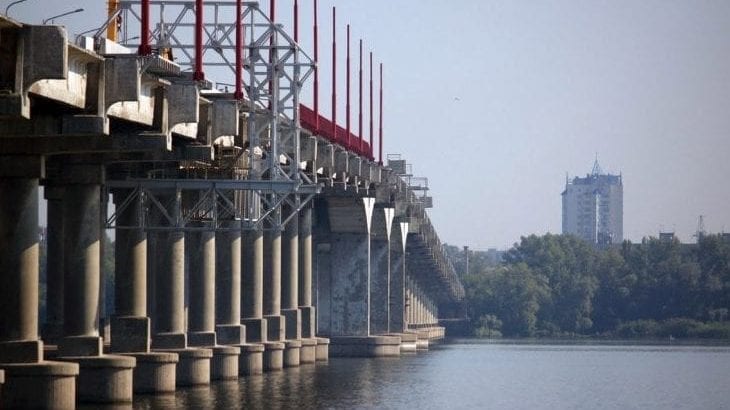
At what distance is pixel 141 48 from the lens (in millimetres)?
55938

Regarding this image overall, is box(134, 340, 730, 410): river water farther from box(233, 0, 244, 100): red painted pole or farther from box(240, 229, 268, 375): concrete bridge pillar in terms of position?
box(233, 0, 244, 100): red painted pole

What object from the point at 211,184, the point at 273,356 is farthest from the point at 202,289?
the point at 273,356

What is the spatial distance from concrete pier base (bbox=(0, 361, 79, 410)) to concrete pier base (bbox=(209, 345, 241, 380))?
982 inches

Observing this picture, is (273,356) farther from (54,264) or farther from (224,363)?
(54,264)

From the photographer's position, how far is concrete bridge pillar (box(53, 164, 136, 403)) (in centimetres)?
6094

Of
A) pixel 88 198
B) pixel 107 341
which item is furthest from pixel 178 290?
pixel 88 198

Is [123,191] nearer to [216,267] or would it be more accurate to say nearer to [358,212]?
[216,267]

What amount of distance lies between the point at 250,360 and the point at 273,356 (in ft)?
20.5

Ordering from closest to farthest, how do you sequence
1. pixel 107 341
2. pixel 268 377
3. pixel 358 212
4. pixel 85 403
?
pixel 85 403 → pixel 107 341 → pixel 268 377 → pixel 358 212

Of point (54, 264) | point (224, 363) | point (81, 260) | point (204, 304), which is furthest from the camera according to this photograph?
point (224, 363)

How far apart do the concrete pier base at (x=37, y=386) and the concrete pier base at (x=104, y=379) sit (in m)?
5.25

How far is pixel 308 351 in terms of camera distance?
104000 mm

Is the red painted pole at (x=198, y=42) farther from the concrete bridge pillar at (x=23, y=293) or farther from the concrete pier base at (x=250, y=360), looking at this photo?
the concrete pier base at (x=250, y=360)

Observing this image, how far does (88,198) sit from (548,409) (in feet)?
65.4
